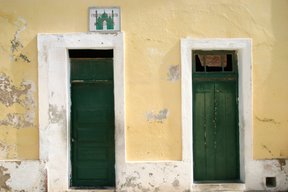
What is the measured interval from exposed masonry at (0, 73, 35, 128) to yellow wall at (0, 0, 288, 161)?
0.02 meters

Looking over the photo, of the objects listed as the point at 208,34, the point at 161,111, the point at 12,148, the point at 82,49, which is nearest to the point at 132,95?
the point at 161,111

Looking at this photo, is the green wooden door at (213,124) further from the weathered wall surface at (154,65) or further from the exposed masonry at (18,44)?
the exposed masonry at (18,44)

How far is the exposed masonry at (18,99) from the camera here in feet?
24.3

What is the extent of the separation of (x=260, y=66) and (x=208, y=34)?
1046mm

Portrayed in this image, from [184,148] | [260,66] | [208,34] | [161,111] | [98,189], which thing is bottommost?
[98,189]

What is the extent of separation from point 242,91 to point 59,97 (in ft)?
10.2

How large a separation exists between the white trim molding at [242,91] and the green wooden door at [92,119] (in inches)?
49.2

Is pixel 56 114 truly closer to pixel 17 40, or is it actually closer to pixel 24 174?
pixel 24 174

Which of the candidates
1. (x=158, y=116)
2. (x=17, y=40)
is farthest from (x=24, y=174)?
(x=158, y=116)

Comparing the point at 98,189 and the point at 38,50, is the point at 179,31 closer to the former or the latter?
the point at 38,50

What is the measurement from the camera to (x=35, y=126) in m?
7.43

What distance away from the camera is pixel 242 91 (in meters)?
7.60

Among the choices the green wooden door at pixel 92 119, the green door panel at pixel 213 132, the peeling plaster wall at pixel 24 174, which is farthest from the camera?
the green door panel at pixel 213 132

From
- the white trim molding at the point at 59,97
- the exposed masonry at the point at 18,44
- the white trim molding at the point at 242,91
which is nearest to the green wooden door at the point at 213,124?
the white trim molding at the point at 242,91
